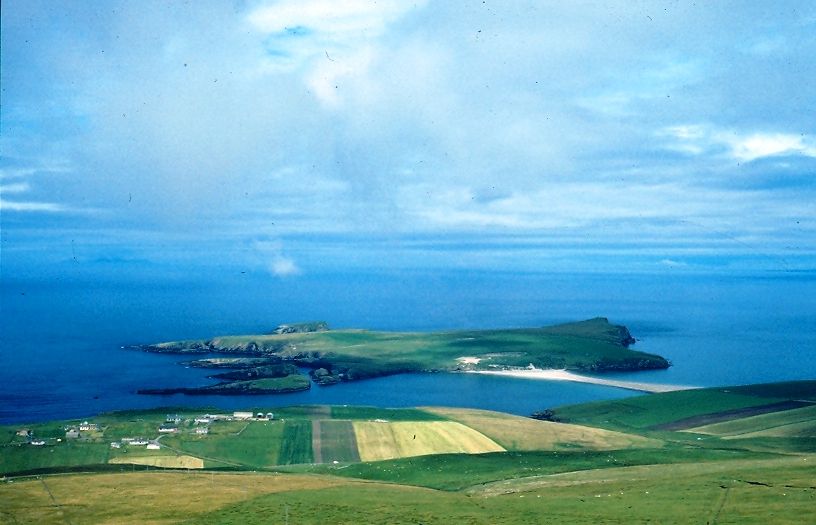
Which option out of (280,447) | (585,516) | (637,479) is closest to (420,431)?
(280,447)

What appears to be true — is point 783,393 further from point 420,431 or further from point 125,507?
point 125,507

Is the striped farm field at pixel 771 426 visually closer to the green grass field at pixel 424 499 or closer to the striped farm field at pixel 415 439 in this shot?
the green grass field at pixel 424 499

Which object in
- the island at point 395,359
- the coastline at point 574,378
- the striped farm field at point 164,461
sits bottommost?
the striped farm field at point 164,461

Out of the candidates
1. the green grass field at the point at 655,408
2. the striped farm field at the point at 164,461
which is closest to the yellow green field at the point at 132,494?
the striped farm field at the point at 164,461

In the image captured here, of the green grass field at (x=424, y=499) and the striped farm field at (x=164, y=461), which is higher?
the green grass field at (x=424, y=499)

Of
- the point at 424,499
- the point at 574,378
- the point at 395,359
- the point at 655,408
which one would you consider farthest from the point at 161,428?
the point at 395,359

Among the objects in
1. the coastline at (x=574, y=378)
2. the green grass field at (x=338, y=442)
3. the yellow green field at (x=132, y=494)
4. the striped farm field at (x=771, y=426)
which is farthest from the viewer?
the coastline at (x=574, y=378)
